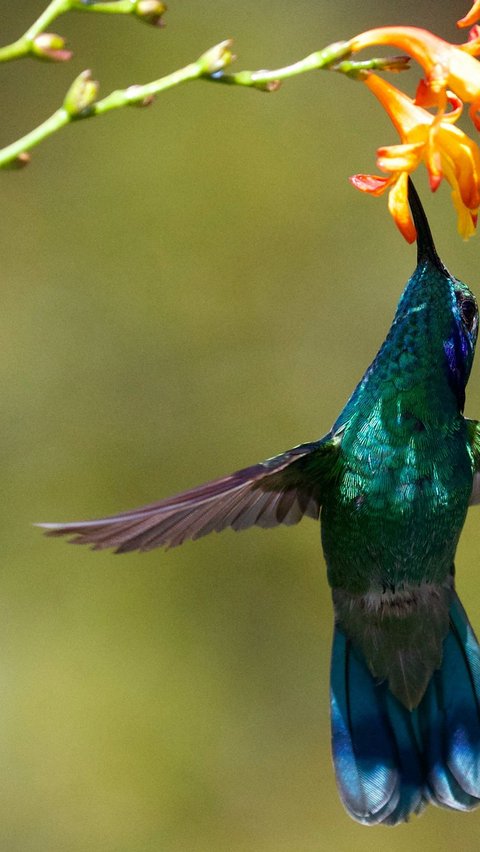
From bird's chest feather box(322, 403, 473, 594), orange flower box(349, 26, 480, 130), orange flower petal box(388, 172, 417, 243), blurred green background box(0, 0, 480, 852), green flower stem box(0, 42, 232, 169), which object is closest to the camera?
green flower stem box(0, 42, 232, 169)

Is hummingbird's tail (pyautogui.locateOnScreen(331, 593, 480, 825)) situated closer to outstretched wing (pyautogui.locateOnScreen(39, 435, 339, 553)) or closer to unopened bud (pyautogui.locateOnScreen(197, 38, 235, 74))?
outstretched wing (pyautogui.locateOnScreen(39, 435, 339, 553))

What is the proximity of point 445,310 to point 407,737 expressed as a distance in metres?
0.99

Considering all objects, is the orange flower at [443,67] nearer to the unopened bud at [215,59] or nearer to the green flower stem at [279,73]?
the green flower stem at [279,73]

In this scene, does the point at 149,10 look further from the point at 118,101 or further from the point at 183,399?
the point at 183,399

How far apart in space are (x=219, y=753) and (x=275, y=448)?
109 cm

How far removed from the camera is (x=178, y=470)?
419 centimetres

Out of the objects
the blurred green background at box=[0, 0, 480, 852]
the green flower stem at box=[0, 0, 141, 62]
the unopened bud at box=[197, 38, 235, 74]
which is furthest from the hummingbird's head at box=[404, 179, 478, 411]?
the blurred green background at box=[0, 0, 480, 852]

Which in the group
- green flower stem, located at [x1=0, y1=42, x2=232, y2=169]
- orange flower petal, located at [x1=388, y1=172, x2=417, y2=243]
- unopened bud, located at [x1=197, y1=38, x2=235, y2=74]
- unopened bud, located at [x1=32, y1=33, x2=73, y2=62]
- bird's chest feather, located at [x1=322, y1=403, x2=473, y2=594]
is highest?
unopened bud, located at [x1=32, y1=33, x2=73, y2=62]

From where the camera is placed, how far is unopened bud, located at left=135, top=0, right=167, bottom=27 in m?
1.58

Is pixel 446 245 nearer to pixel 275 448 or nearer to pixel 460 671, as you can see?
pixel 275 448

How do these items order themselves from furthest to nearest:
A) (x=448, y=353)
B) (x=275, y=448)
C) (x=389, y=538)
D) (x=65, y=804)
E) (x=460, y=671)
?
(x=275, y=448) → (x=65, y=804) → (x=460, y=671) → (x=389, y=538) → (x=448, y=353)

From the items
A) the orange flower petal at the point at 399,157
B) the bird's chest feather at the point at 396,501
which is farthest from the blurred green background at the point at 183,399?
the orange flower petal at the point at 399,157

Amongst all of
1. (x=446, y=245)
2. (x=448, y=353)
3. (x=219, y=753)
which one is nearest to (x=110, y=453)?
(x=219, y=753)

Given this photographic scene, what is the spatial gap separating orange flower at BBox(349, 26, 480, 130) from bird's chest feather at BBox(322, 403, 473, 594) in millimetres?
617
